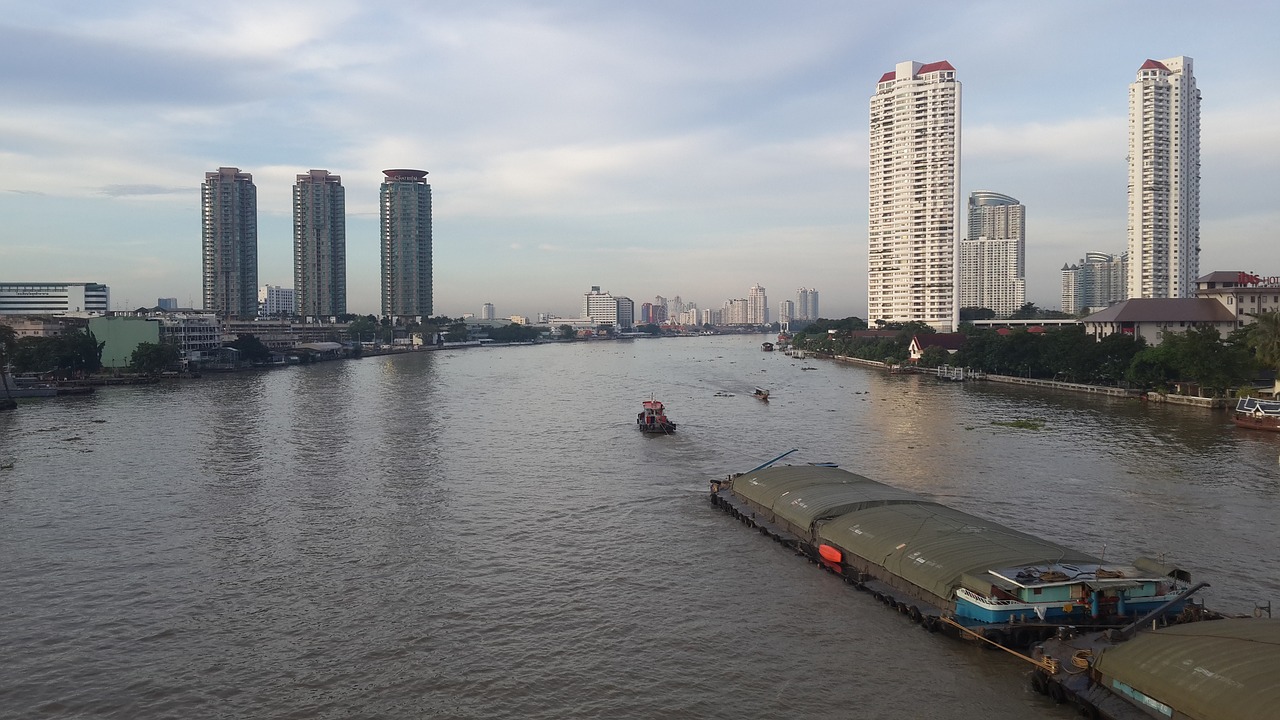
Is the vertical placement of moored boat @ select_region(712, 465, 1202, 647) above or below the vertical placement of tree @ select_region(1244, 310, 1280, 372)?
below

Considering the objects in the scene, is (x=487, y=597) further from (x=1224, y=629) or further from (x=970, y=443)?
(x=970, y=443)

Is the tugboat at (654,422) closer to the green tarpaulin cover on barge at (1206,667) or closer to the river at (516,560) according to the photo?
the river at (516,560)

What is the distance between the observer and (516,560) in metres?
14.8

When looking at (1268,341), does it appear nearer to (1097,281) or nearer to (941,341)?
(941,341)

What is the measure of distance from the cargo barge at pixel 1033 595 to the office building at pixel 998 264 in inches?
6055

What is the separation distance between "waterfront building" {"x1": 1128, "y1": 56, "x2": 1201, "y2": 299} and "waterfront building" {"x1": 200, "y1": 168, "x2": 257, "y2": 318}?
105 metres

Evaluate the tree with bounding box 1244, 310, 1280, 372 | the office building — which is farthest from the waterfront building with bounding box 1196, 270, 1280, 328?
the office building

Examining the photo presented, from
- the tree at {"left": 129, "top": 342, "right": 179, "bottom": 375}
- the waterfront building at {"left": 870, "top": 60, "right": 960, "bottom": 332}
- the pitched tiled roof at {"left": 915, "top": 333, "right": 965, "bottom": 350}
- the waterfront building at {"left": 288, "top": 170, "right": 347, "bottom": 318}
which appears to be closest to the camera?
Result: the tree at {"left": 129, "top": 342, "right": 179, "bottom": 375}

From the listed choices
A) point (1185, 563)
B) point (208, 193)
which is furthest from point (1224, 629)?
point (208, 193)

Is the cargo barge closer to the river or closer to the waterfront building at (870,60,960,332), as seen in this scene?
the river

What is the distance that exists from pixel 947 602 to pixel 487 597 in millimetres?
6785

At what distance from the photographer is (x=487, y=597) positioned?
42.4 feet

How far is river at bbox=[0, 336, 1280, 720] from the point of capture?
392 inches

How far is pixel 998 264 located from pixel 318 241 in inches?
4877
